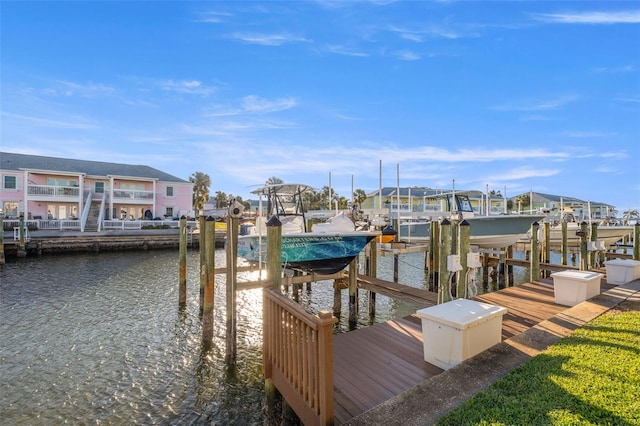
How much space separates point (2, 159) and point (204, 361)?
3681cm

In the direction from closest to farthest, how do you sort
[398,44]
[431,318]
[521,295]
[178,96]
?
[431,318]
[521,295]
[398,44]
[178,96]

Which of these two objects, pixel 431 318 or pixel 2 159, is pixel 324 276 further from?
pixel 2 159

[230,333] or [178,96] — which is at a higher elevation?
[178,96]

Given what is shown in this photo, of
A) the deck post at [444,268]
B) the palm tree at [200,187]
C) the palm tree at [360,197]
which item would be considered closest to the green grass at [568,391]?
the deck post at [444,268]

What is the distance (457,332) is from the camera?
11.9ft

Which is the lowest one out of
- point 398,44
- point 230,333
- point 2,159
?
point 230,333

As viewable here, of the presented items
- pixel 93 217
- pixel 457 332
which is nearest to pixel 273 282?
pixel 457 332

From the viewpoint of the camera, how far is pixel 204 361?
22.1ft

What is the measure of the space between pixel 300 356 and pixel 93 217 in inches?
1368

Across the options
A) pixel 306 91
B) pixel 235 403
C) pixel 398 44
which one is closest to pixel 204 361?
pixel 235 403

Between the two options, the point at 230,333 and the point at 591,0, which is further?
the point at 591,0

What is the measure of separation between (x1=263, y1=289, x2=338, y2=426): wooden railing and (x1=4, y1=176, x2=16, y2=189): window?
118 ft

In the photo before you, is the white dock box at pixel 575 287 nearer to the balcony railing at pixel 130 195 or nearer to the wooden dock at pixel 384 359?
the wooden dock at pixel 384 359

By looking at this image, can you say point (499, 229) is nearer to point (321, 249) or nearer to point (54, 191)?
point (321, 249)
